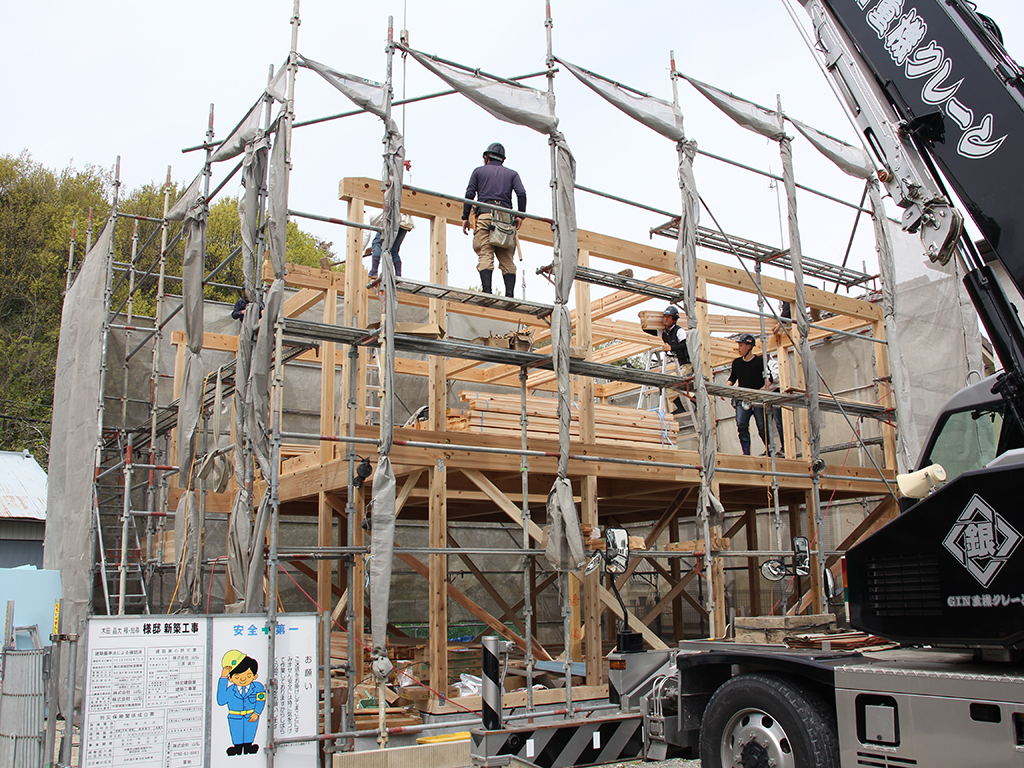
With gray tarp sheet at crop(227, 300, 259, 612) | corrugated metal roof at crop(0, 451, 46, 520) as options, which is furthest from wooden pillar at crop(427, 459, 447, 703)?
corrugated metal roof at crop(0, 451, 46, 520)

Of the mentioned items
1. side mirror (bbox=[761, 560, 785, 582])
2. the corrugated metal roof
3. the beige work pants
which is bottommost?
side mirror (bbox=[761, 560, 785, 582])

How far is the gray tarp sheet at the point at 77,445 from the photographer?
11766 mm

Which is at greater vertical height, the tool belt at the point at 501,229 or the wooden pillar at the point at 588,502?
the tool belt at the point at 501,229

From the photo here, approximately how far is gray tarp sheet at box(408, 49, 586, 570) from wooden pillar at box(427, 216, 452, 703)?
1274 millimetres

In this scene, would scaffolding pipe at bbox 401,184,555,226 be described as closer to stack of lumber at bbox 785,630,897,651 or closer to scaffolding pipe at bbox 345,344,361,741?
scaffolding pipe at bbox 345,344,361,741

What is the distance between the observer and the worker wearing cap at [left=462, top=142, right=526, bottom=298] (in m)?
10.3

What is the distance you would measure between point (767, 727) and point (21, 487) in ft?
51.9

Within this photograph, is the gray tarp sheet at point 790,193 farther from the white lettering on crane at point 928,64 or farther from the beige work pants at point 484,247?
the white lettering on crane at point 928,64

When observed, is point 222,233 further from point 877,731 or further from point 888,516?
point 877,731

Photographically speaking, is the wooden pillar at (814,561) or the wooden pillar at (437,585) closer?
the wooden pillar at (437,585)

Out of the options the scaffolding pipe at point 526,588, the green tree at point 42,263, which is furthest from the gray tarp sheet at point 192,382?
the green tree at point 42,263

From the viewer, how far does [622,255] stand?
40.5 ft

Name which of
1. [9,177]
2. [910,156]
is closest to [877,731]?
[910,156]

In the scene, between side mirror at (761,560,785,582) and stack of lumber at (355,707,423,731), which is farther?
side mirror at (761,560,785,582)
